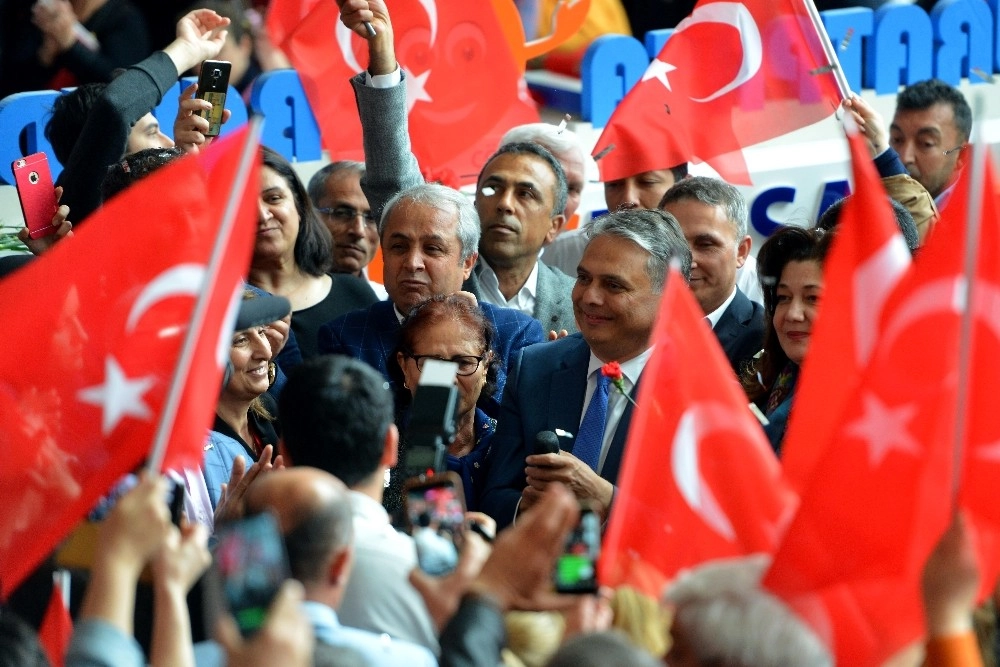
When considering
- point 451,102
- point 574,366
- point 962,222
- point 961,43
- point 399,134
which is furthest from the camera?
point 961,43

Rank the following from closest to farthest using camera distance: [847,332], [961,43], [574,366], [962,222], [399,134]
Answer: [962,222] → [847,332] → [574,366] → [399,134] → [961,43]

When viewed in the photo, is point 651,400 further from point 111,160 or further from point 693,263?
point 111,160

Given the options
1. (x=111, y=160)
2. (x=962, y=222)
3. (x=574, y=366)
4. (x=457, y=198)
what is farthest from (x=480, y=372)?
(x=962, y=222)

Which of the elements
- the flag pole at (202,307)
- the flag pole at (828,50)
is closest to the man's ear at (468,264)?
the flag pole at (828,50)

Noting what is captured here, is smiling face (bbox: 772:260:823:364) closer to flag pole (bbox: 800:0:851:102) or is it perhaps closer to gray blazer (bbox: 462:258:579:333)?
flag pole (bbox: 800:0:851:102)

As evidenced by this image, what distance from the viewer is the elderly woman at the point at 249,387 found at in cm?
418

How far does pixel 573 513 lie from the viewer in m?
2.70

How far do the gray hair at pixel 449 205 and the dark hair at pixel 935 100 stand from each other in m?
2.67

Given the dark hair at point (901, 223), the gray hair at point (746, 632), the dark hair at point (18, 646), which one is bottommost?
the dark hair at point (901, 223)

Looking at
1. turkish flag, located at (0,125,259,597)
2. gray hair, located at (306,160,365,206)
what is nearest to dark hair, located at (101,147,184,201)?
turkish flag, located at (0,125,259,597)

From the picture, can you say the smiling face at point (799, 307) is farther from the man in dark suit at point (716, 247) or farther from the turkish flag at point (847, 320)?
the turkish flag at point (847, 320)

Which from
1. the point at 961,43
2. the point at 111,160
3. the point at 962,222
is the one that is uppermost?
the point at 962,222

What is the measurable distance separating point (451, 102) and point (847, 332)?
361 centimetres

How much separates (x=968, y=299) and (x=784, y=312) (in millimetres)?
1686
